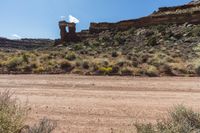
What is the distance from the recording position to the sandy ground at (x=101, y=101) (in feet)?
26.5

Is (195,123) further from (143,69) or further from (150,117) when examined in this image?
(143,69)

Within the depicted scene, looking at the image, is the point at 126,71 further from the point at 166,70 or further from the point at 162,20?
the point at 162,20

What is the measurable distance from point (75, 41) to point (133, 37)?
1348cm

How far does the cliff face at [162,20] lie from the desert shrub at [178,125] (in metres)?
47.9

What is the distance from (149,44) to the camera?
41.9m

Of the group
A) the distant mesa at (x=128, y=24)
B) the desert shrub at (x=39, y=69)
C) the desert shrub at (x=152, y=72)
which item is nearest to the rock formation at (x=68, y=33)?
the distant mesa at (x=128, y=24)

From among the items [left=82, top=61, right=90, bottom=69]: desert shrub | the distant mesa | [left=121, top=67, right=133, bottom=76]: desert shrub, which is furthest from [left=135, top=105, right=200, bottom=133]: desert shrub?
the distant mesa

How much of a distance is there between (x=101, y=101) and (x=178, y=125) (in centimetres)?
600

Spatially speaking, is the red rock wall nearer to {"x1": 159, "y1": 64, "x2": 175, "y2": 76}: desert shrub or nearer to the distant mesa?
the distant mesa

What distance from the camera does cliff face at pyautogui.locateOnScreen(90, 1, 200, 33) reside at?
176ft

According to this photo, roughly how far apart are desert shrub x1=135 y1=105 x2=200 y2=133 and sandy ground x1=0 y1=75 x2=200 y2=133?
141 centimetres

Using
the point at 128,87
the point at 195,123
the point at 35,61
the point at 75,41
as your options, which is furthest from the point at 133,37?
the point at 195,123

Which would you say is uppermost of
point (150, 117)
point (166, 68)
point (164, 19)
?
point (164, 19)

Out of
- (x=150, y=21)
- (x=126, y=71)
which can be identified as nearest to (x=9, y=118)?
(x=126, y=71)
